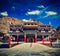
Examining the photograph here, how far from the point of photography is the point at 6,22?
165 inches

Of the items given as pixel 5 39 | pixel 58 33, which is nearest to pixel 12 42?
pixel 5 39

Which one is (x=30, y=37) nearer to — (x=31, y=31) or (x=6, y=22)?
(x=31, y=31)

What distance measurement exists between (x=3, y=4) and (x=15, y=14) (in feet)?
1.09

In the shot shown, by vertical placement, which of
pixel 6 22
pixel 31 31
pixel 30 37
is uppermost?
pixel 6 22

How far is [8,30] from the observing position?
13.6 ft

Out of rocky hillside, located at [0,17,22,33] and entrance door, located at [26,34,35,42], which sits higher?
rocky hillside, located at [0,17,22,33]

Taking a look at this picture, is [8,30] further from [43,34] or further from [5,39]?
[43,34]

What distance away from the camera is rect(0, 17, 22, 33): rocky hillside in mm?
4129

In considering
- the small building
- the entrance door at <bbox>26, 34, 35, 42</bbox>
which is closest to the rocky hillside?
the small building

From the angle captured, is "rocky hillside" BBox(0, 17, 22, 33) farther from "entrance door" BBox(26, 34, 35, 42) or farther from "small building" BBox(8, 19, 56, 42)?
"entrance door" BBox(26, 34, 35, 42)

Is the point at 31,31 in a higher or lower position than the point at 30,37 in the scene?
higher

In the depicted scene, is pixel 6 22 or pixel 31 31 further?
pixel 31 31

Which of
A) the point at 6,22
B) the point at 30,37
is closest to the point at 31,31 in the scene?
the point at 30,37

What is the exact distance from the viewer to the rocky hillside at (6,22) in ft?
13.5
